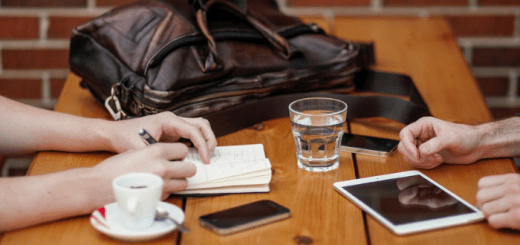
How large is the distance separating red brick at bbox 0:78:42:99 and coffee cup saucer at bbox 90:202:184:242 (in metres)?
1.42

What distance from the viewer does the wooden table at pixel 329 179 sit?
2.49 feet

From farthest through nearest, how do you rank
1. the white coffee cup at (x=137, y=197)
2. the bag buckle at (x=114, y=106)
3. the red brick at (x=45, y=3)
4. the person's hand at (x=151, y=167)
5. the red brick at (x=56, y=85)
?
the red brick at (x=56, y=85), the red brick at (x=45, y=3), the bag buckle at (x=114, y=106), the person's hand at (x=151, y=167), the white coffee cup at (x=137, y=197)

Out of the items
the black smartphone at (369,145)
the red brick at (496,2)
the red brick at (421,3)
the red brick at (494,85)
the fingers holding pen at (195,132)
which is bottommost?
the red brick at (494,85)

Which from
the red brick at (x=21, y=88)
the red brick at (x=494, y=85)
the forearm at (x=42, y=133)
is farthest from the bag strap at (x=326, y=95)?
the red brick at (x=21, y=88)

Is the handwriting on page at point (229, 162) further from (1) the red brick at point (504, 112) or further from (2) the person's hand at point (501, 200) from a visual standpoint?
(1) the red brick at point (504, 112)

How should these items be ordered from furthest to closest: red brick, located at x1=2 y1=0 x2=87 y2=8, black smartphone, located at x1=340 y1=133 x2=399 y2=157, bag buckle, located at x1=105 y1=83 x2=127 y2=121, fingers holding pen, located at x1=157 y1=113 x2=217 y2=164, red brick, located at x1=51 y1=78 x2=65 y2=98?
red brick, located at x1=51 y1=78 x2=65 y2=98
red brick, located at x1=2 y1=0 x2=87 y2=8
bag buckle, located at x1=105 y1=83 x2=127 y2=121
black smartphone, located at x1=340 y1=133 x2=399 y2=157
fingers holding pen, located at x1=157 y1=113 x2=217 y2=164

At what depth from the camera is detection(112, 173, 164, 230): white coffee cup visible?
27.9 inches

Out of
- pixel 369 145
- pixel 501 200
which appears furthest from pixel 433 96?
pixel 501 200

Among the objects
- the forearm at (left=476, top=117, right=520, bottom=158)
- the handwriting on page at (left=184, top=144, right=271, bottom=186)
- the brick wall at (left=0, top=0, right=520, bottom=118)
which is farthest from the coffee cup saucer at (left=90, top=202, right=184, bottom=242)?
the brick wall at (left=0, top=0, right=520, bottom=118)

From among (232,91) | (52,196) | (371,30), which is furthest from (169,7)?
(371,30)

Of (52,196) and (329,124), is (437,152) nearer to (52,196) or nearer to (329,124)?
(329,124)

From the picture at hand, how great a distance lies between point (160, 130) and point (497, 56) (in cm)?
151

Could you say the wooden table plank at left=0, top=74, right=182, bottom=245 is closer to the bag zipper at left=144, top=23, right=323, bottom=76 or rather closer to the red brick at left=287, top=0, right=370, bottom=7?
the bag zipper at left=144, top=23, right=323, bottom=76

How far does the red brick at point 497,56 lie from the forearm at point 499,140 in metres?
1.12
